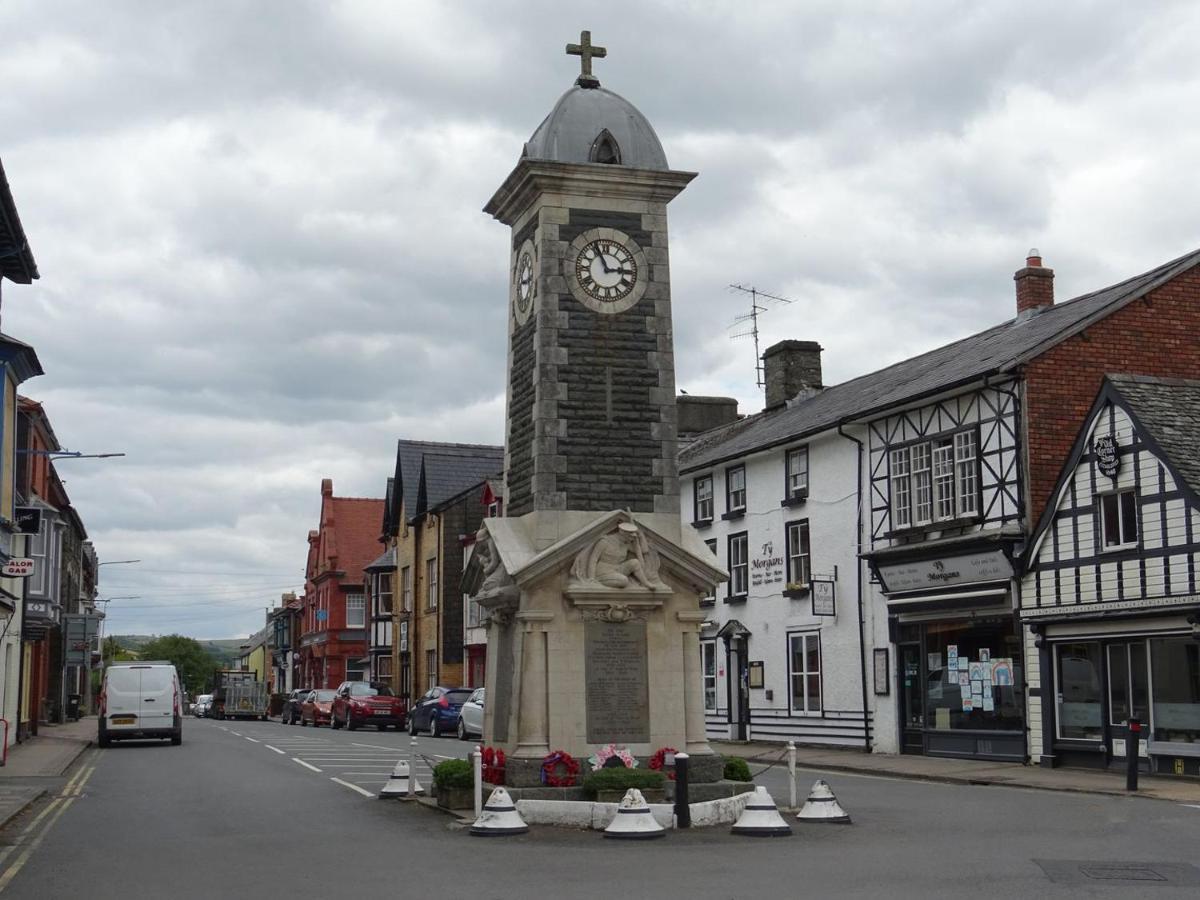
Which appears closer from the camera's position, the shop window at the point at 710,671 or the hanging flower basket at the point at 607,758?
the hanging flower basket at the point at 607,758

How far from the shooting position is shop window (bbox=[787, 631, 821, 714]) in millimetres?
33219

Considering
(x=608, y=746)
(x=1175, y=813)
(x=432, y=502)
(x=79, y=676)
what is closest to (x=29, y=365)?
(x=608, y=746)

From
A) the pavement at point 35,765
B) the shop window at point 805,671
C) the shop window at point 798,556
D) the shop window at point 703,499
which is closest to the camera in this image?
the pavement at point 35,765

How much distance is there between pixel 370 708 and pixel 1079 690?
26.8m

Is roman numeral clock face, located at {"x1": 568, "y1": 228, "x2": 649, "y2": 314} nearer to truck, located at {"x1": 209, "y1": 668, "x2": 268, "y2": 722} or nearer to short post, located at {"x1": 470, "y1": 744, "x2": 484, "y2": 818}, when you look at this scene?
short post, located at {"x1": 470, "y1": 744, "x2": 484, "y2": 818}

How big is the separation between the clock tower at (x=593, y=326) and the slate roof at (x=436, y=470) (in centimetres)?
3772

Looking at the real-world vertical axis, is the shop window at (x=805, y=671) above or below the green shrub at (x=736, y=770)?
above

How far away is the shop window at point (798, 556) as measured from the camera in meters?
34.2

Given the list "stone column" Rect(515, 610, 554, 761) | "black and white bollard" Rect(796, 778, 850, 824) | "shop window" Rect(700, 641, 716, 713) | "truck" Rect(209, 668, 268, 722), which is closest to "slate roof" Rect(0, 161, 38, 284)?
"stone column" Rect(515, 610, 554, 761)

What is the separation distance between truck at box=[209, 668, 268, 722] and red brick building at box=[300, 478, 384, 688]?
20.1ft

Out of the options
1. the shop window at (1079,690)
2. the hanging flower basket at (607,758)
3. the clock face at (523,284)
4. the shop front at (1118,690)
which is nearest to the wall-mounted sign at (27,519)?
the clock face at (523,284)

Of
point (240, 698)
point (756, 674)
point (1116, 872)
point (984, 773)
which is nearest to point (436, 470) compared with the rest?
point (240, 698)

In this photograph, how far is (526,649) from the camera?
664 inches

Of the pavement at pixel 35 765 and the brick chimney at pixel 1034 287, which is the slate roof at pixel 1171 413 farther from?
the pavement at pixel 35 765
